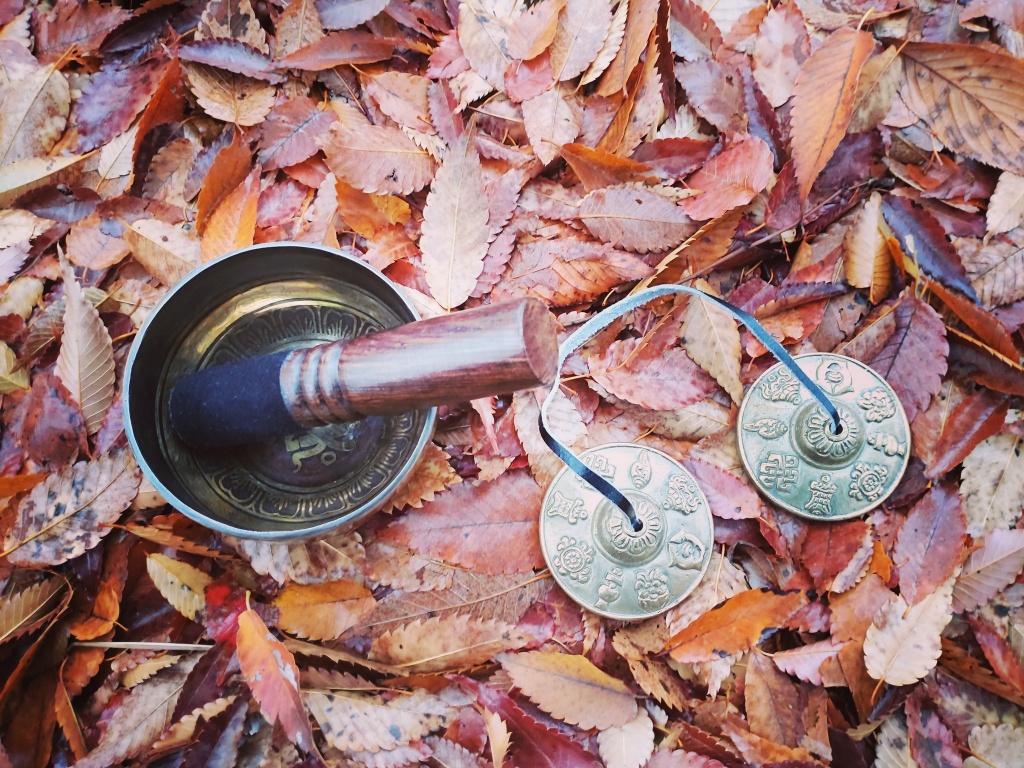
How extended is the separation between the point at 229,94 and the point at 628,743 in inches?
58.1

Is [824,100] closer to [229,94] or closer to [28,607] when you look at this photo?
[229,94]

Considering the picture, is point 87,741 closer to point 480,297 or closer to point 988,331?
point 480,297

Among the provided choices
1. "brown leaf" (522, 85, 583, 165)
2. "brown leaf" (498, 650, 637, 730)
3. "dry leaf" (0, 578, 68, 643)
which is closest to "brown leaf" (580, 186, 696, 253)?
"brown leaf" (522, 85, 583, 165)

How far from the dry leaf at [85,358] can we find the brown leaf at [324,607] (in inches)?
19.4

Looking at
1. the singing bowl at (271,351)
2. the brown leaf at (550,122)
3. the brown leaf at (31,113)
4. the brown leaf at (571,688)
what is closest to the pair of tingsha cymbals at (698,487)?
the brown leaf at (571,688)

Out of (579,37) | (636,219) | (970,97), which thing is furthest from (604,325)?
(970,97)

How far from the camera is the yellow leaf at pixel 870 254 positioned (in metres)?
1.47

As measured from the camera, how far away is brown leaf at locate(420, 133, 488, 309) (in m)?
1.40

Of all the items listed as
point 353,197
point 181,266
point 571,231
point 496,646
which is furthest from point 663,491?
point 181,266

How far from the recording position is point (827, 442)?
1.41 m

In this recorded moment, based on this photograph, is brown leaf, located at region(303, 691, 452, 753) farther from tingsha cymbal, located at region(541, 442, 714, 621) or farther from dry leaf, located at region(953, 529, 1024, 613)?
dry leaf, located at region(953, 529, 1024, 613)

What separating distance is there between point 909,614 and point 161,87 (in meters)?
1.74

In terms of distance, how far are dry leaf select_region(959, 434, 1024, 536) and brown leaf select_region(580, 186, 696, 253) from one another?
71 cm

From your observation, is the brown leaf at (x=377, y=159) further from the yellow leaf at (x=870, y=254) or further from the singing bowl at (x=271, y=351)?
the yellow leaf at (x=870, y=254)
